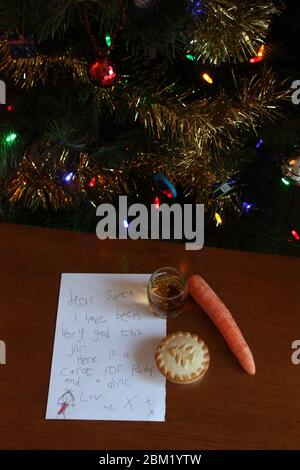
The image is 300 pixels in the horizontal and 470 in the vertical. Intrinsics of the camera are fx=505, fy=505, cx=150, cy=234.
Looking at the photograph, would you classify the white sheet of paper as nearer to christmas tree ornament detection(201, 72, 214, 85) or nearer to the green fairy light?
the green fairy light

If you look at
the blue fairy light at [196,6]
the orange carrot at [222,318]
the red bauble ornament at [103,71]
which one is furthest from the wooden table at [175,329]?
the blue fairy light at [196,6]

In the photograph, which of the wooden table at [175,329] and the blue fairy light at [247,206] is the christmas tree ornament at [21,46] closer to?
the wooden table at [175,329]

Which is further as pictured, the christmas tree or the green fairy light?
the green fairy light

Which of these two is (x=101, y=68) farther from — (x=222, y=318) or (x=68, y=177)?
(x=222, y=318)

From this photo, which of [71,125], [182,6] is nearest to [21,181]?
[71,125]

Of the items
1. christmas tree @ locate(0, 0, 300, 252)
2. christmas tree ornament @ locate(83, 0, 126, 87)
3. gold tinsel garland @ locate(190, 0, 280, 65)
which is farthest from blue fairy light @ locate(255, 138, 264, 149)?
christmas tree ornament @ locate(83, 0, 126, 87)

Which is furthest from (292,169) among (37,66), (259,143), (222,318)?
(37,66)
